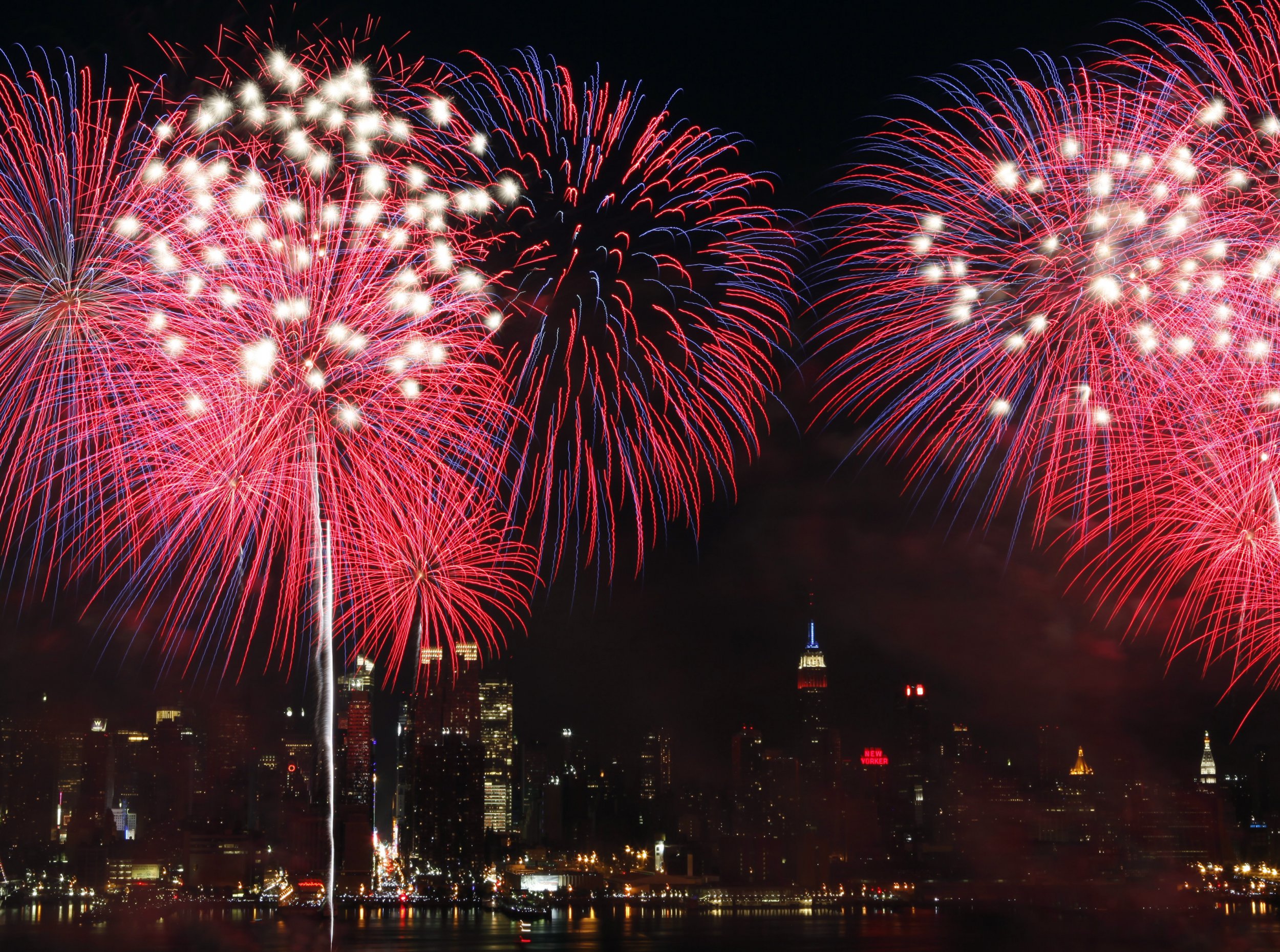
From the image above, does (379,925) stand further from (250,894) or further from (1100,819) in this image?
(1100,819)

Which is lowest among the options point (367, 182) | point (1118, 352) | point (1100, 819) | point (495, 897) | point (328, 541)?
point (495, 897)

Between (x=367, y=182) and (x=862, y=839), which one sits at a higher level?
(x=367, y=182)

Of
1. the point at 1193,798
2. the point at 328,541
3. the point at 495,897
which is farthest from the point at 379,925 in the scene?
the point at 328,541

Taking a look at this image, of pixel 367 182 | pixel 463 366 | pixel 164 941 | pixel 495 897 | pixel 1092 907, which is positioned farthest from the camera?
pixel 495 897

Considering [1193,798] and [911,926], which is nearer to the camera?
[911,926]

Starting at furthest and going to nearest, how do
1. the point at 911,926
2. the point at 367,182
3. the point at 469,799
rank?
1. the point at 469,799
2. the point at 911,926
3. the point at 367,182

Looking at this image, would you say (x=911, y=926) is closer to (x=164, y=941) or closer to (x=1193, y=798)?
(x=1193, y=798)
